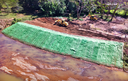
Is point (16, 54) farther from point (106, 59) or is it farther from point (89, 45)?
point (106, 59)

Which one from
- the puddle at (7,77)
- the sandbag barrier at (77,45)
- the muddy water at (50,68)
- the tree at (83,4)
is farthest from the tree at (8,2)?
the puddle at (7,77)

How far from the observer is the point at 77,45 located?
37.9 ft

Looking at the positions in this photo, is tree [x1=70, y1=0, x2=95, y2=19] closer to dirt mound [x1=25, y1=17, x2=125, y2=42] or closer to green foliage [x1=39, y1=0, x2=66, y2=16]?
green foliage [x1=39, y1=0, x2=66, y2=16]

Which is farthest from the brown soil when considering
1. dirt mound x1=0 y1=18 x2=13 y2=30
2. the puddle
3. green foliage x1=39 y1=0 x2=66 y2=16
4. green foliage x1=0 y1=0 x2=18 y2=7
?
the puddle

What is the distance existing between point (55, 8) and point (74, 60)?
12483 millimetres

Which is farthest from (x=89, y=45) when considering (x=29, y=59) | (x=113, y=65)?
(x=29, y=59)

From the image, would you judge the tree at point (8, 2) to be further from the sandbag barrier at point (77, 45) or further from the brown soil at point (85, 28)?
the sandbag barrier at point (77, 45)

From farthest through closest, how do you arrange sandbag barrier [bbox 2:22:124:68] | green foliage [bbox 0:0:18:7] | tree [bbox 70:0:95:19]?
green foliage [bbox 0:0:18:7] → tree [bbox 70:0:95:19] → sandbag barrier [bbox 2:22:124:68]

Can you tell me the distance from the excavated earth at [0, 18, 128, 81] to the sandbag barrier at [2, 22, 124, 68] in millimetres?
616

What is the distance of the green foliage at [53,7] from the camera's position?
19.6 m

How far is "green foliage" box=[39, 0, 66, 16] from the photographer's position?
19562 mm

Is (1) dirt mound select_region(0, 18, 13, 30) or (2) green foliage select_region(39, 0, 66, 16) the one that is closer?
(1) dirt mound select_region(0, 18, 13, 30)

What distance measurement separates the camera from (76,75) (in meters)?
8.90

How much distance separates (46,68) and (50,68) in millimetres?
357
